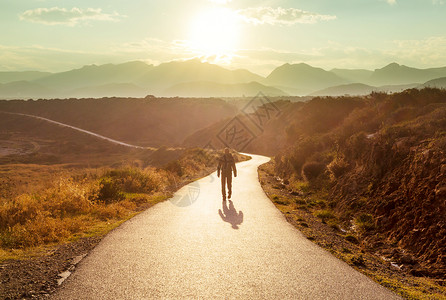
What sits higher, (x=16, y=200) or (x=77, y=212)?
(x=16, y=200)

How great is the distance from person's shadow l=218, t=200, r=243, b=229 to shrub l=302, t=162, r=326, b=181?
7.44 m

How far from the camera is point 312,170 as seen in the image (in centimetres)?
1786

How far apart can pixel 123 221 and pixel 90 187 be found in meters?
3.46

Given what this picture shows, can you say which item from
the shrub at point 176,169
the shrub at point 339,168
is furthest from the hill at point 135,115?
the shrub at point 339,168

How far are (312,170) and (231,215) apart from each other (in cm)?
902

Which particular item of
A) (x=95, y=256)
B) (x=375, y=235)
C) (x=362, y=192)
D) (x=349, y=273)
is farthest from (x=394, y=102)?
(x=95, y=256)

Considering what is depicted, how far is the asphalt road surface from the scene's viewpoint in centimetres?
493

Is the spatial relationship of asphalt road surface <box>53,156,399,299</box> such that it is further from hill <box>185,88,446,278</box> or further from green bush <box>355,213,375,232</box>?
green bush <box>355,213,375,232</box>

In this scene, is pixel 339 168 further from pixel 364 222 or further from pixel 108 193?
pixel 108 193

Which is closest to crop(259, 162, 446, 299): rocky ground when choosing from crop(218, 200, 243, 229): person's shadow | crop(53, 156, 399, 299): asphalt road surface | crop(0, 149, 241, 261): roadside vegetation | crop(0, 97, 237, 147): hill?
crop(53, 156, 399, 299): asphalt road surface

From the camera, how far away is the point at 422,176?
914 cm

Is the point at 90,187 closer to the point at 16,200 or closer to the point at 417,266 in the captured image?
the point at 16,200

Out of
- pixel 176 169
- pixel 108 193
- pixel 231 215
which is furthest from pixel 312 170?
pixel 108 193

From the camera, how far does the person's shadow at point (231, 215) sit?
951cm
